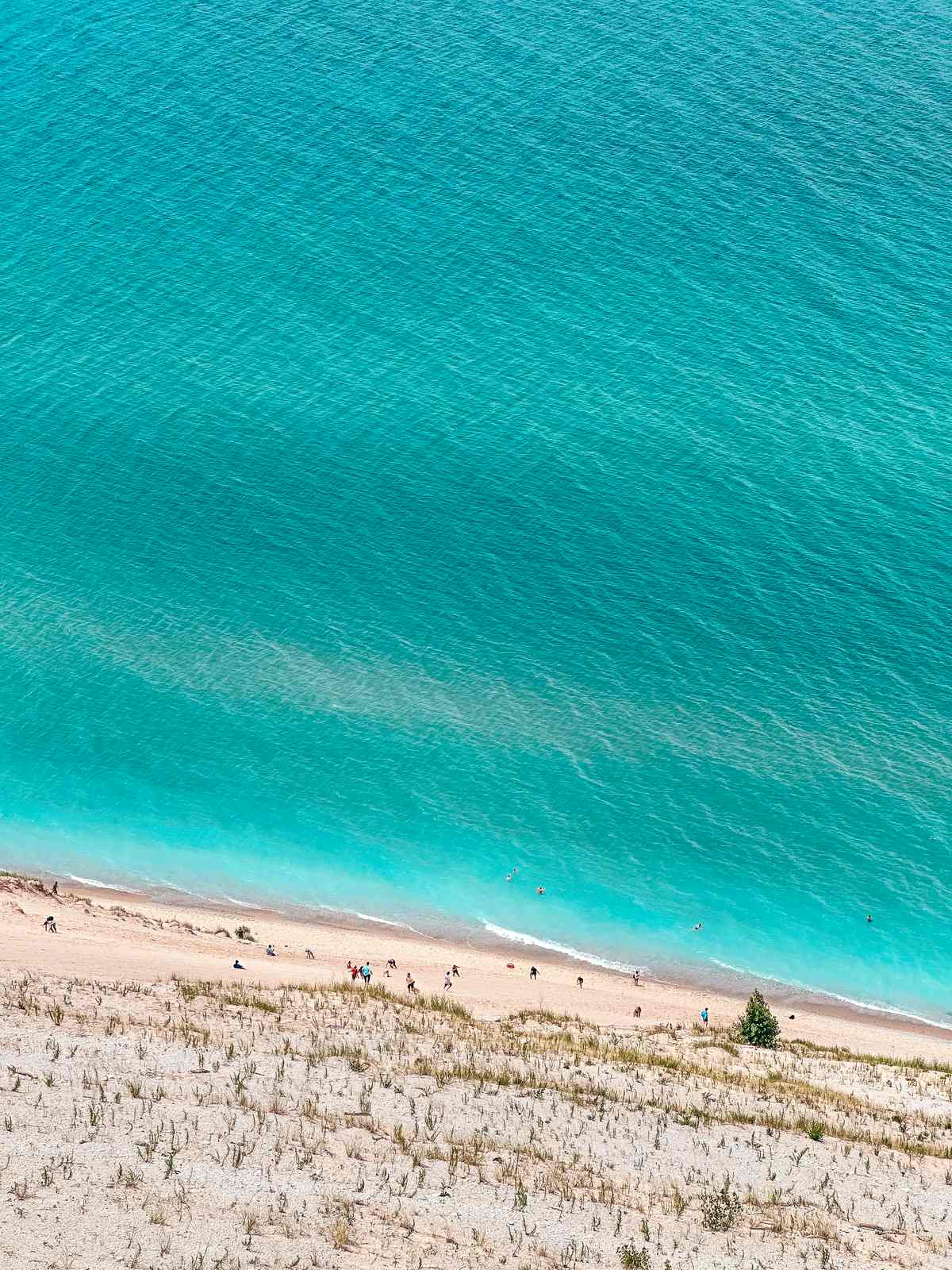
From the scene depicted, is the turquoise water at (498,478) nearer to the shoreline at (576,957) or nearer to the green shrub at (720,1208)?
the shoreline at (576,957)

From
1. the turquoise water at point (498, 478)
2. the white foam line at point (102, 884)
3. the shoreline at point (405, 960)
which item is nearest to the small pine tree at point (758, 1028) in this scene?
the shoreline at point (405, 960)

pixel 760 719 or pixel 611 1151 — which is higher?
pixel 760 719

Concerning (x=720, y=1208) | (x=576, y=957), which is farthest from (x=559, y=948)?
(x=720, y=1208)

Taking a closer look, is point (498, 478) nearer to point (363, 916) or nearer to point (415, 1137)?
point (363, 916)

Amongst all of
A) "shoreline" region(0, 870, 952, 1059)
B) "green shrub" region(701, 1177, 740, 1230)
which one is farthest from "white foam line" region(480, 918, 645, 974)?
"green shrub" region(701, 1177, 740, 1230)

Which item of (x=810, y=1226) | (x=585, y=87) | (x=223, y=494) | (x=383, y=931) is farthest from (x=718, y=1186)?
(x=585, y=87)

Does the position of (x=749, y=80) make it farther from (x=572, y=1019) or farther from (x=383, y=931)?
(x=572, y=1019)
